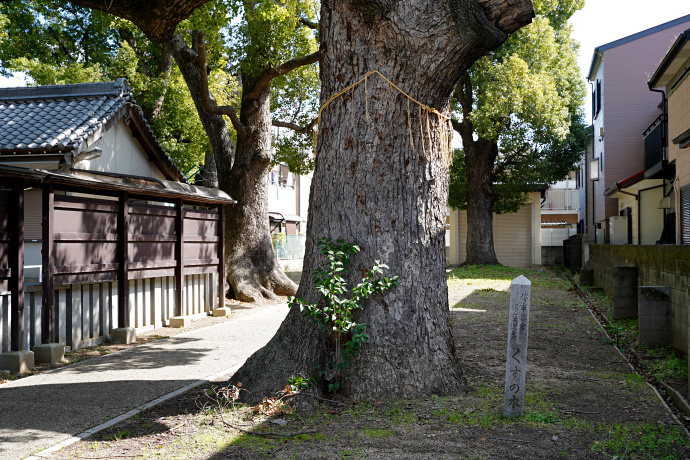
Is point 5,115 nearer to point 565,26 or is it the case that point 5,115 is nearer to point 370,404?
point 370,404

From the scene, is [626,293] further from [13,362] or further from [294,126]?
[294,126]

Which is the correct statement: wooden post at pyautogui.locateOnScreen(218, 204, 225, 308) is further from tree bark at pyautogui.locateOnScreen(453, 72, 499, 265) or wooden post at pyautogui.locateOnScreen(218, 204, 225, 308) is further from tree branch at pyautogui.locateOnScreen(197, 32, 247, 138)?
tree bark at pyautogui.locateOnScreen(453, 72, 499, 265)

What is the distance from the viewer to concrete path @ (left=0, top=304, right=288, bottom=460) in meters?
5.45

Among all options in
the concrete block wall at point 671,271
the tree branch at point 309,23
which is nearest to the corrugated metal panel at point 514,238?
the concrete block wall at point 671,271

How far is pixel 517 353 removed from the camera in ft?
18.3

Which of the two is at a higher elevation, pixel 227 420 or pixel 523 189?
pixel 523 189

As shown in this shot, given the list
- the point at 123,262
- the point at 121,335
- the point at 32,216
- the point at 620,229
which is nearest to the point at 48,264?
the point at 123,262

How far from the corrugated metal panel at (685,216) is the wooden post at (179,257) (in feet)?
36.6

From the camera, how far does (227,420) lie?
220 inches

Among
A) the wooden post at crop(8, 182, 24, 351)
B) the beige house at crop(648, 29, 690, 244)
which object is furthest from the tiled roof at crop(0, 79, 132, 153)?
the beige house at crop(648, 29, 690, 244)

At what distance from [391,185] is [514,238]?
91.6ft

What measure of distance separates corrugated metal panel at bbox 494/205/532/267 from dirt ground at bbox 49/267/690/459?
84.7ft

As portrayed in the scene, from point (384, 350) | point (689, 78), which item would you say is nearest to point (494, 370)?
point (384, 350)

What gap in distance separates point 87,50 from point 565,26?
21.3 metres
